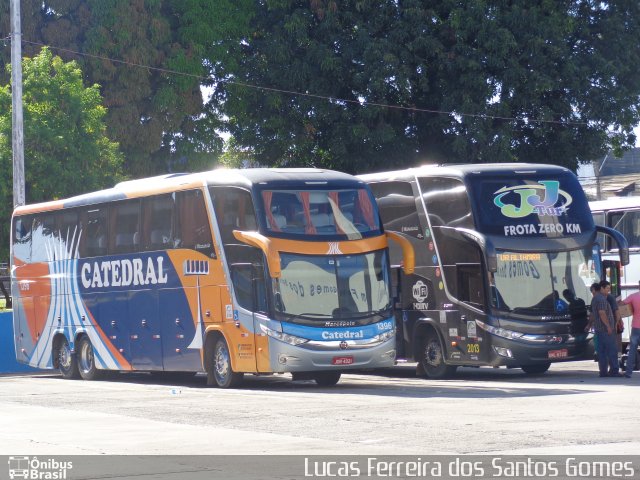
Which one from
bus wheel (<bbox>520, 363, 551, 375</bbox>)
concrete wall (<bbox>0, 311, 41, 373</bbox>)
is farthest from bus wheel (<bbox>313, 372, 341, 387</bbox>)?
concrete wall (<bbox>0, 311, 41, 373</bbox>)

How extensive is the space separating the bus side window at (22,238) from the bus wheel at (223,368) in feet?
27.6

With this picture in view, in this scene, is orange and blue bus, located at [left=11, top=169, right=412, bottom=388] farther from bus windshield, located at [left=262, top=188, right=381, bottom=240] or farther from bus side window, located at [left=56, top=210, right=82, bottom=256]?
bus side window, located at [left=56, top=210, right=82, bottom=256]

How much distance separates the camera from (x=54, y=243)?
1145 inches

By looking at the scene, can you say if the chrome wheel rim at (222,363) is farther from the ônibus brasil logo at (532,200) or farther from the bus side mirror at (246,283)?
the ônibus brasil logo at (532,200)

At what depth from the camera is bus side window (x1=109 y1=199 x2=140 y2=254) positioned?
84.3 ft

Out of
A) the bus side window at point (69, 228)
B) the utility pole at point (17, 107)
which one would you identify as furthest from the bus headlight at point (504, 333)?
the utility pole at point (17, 107)

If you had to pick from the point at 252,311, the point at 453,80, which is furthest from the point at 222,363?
the point at 453,80

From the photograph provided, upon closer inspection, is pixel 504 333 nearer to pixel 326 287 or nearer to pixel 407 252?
pixel 407 252

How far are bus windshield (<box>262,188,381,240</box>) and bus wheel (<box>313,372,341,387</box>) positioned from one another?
282 centimetres

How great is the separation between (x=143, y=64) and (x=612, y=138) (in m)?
16.3

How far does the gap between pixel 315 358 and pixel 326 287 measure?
125cm

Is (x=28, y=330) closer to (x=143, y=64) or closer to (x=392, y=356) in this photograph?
(x=392, y=356)

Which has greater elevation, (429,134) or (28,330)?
(429,134)

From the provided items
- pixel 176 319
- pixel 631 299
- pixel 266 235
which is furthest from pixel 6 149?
pixel 631 299
